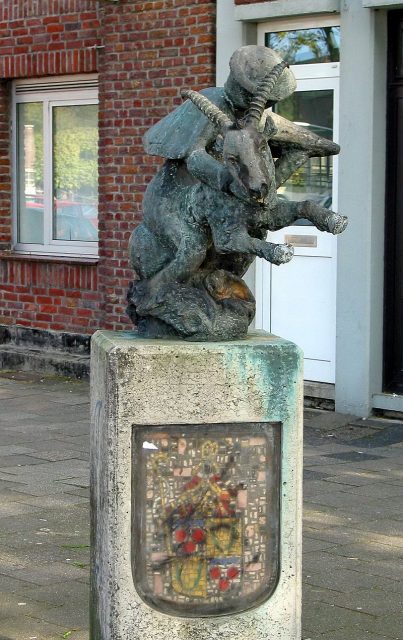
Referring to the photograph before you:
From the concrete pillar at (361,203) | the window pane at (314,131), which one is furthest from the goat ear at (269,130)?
the window pane at (314,131)

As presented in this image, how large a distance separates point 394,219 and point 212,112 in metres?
5.49

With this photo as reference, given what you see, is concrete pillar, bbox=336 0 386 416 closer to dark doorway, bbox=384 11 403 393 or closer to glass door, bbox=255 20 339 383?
dark doorway, bbox=384 11 403 393

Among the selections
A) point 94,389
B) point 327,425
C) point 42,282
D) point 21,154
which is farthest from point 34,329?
point 94,389

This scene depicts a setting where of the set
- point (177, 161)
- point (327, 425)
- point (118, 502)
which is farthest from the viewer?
point (327, 425)

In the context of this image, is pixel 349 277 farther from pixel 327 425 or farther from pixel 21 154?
pixel 21 154

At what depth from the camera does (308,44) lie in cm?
1010

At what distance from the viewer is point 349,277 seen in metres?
9.65

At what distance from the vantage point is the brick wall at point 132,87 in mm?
10648

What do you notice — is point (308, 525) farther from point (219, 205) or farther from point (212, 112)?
point (212, 112)

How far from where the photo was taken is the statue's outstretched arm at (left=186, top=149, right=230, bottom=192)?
4.41 m

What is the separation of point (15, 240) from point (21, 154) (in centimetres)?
84

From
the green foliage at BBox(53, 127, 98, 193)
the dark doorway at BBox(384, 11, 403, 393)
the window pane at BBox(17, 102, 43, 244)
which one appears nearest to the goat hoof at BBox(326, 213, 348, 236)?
the dark doorway at BBox(384, 11, 403, 393)

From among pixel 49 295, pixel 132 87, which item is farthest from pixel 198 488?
pixel 49 295

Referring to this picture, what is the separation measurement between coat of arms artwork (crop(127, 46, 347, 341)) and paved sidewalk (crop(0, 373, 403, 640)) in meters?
1.44
